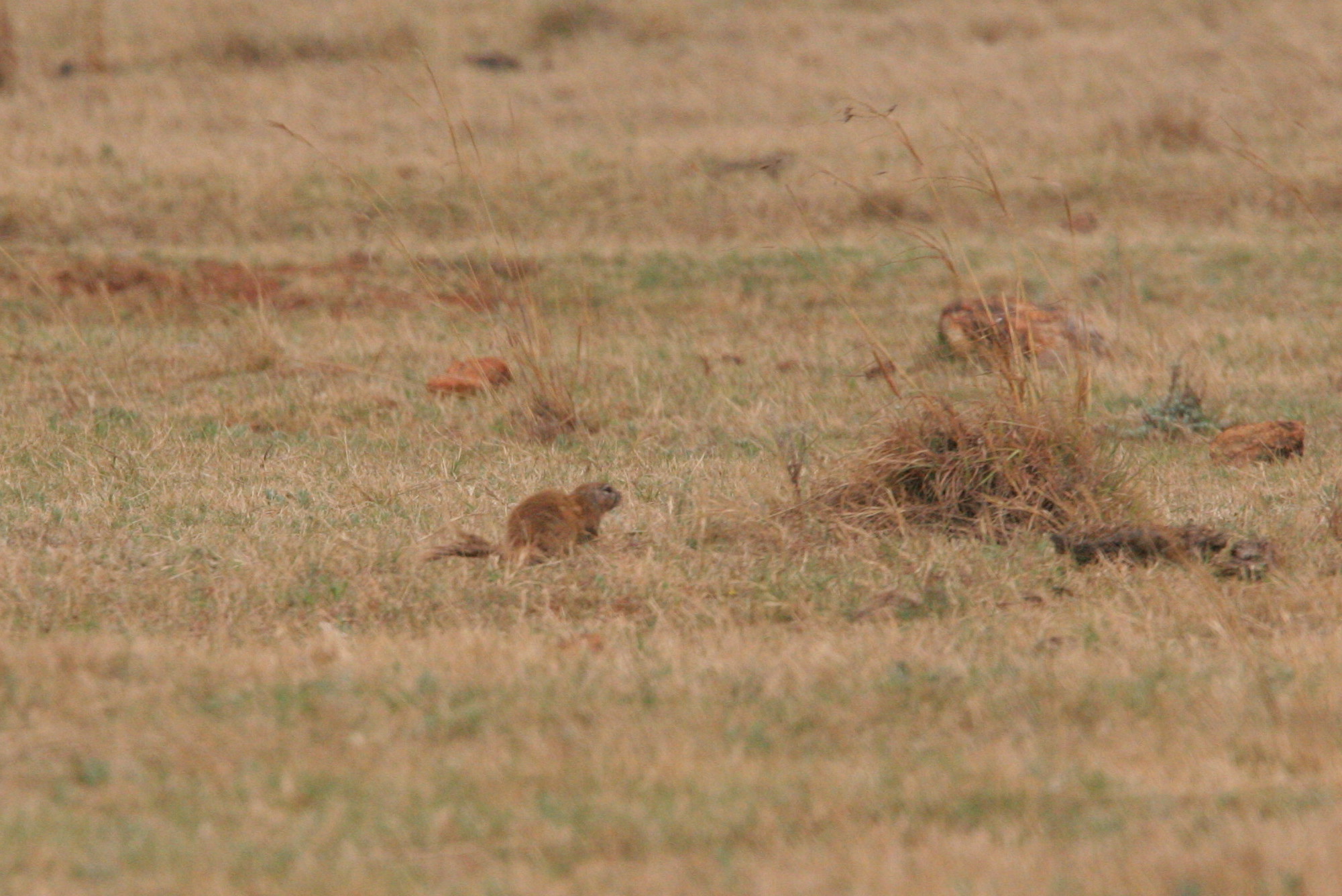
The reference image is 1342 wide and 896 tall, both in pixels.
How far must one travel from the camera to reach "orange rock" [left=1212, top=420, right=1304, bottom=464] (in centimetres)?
673

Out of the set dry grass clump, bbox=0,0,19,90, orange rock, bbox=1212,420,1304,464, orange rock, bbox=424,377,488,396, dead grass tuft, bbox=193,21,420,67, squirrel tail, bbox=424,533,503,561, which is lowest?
dead grass tuft, bbox=193,21,420,67

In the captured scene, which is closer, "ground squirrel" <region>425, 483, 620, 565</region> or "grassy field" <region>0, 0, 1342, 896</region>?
"grassy field" <region>0, 0, 1342, 896</region>

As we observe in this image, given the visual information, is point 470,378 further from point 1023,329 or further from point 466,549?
point 466,549

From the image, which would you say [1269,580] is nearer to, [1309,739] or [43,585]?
[1309,739]

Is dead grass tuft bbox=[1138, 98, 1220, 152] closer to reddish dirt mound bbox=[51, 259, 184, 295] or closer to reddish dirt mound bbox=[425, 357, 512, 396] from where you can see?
reddish dirt mound bbox=[51, 259, 184, 295]

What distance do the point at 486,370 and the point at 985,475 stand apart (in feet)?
11.5

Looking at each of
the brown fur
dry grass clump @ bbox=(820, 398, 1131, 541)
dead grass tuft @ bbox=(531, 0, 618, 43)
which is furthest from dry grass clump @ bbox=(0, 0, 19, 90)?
the brown fur

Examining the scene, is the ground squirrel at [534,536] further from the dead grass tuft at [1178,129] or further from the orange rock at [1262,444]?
the dead grass tuft at [1178,129]

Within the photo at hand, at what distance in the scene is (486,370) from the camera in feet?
27.1

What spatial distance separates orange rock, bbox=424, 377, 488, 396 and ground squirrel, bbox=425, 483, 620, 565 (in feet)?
10.3

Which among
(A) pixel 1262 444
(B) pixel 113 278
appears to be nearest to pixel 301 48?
(B) pixel 113 278

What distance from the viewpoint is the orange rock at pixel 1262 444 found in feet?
22.1

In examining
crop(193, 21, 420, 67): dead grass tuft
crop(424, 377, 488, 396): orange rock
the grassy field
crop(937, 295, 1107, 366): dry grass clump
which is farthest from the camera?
crop(193, 21, 420, 67): dead grass tuft

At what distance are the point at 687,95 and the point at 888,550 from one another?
13978mm
